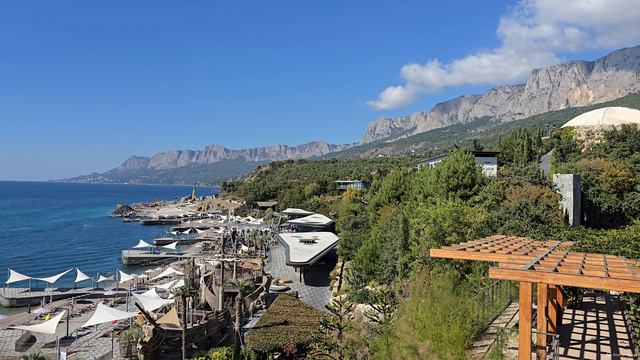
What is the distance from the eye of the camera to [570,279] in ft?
17.7

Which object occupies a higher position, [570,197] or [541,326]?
[570,197]

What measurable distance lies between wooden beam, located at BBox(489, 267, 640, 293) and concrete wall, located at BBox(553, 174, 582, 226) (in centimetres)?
1669

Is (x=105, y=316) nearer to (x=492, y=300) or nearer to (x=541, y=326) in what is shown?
(x=492, y=300)

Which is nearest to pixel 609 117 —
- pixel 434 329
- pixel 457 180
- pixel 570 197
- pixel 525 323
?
pixel 457 180

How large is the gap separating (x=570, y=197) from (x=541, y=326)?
51.8 feet

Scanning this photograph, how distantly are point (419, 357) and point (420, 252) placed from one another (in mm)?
9770

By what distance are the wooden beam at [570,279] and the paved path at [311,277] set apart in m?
16.6

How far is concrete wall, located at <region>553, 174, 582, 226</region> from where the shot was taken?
20.3m

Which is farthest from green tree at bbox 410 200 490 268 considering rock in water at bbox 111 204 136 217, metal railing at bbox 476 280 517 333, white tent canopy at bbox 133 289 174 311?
rock in water at bbox 111 204 136 217

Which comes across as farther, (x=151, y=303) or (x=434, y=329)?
(x=151, y=303)

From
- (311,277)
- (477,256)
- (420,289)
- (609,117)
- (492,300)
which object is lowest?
(311,277)

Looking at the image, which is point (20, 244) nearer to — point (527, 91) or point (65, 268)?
point (65, 268)

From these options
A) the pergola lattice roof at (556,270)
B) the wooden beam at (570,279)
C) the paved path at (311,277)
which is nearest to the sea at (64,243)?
the paved path at (311,277)

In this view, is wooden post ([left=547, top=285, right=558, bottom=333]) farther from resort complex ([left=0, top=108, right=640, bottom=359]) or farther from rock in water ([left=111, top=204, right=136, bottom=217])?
rock in water ([left=111, top=204, right=136, bottom=217])
